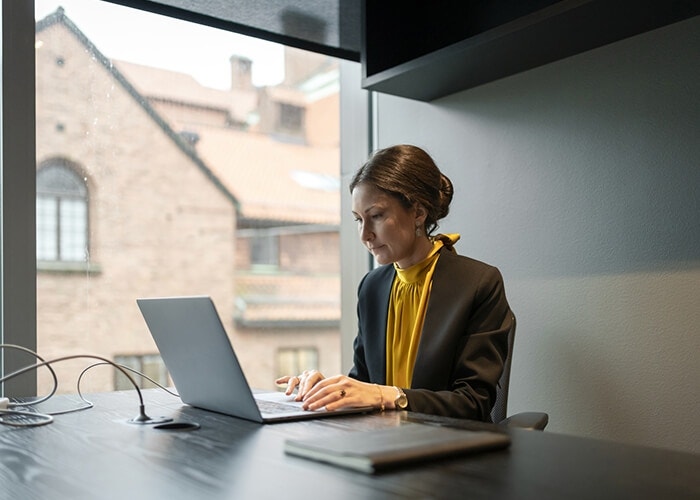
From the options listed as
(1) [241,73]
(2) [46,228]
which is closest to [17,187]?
(2) [46,228]

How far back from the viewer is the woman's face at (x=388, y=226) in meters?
2.16

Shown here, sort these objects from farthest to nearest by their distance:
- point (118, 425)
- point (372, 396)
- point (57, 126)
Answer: point (57, 126), point (372, 396), point (118, 425)

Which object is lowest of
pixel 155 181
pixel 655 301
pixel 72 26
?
pixel 655 301

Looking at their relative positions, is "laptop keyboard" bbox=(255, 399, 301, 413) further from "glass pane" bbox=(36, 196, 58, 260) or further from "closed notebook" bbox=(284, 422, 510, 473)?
"glass pane" bbox=(36, 196, 58, 260)

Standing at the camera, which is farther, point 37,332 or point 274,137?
point 274,137

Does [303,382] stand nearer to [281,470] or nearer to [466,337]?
[466,337]

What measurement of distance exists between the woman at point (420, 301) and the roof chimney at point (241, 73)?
107cm

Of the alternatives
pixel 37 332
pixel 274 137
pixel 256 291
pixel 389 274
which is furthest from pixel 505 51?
pixel 37 332

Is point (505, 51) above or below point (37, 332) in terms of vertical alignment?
above

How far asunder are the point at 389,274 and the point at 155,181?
104 cm

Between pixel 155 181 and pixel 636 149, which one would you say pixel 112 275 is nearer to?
pixel 155 181

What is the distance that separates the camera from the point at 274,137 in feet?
10.6

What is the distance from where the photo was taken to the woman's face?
2.16 m

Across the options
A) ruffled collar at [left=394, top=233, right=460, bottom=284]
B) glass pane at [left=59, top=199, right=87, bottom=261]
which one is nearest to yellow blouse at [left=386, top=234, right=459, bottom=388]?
ruffled collar at [left=394, top=233, right=460, bottom=284]
